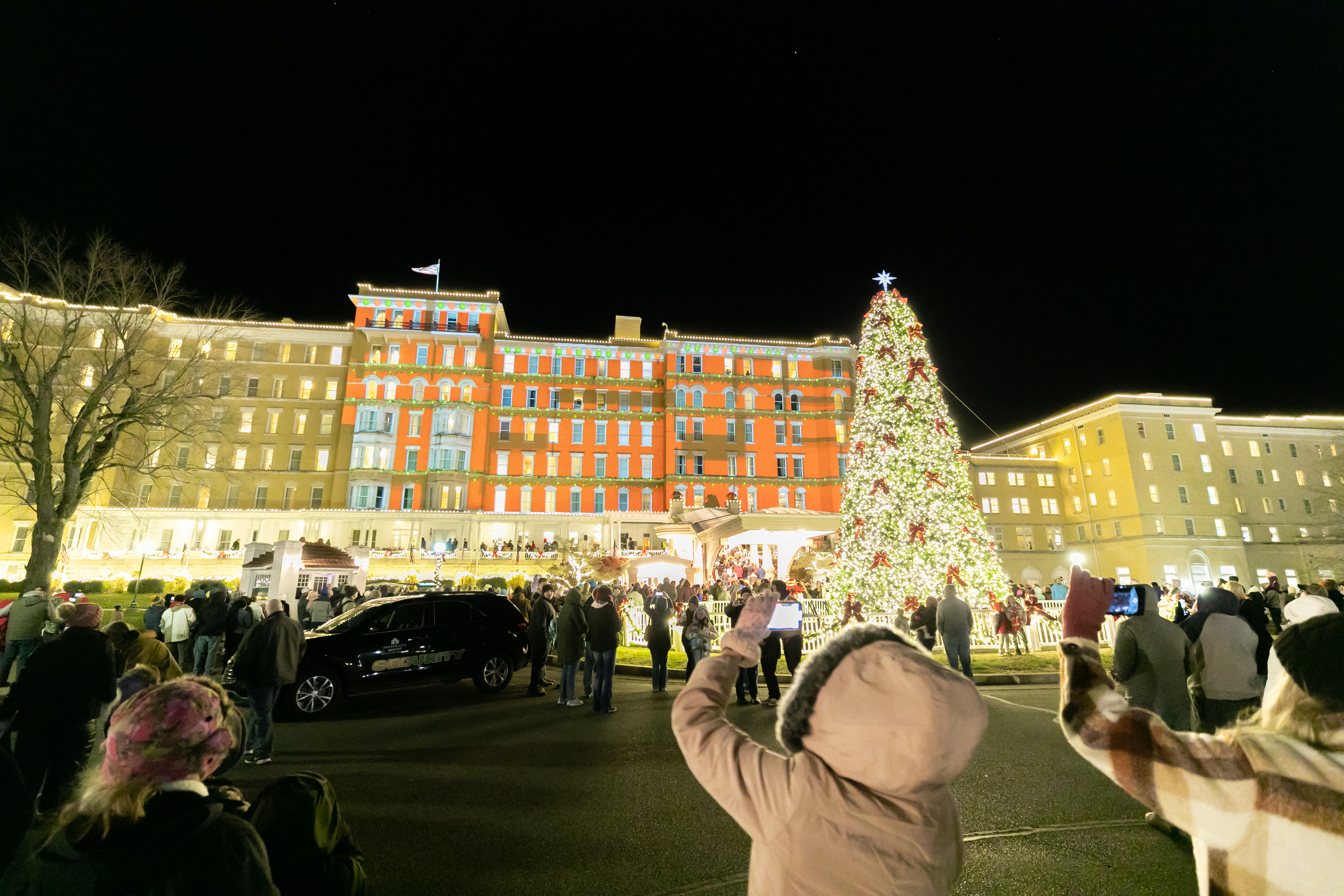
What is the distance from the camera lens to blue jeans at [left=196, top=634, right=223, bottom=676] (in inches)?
459

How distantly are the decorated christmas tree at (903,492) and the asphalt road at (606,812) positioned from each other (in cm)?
687

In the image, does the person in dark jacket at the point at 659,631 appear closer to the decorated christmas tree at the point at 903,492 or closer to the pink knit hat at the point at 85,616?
the decorated christmas tree at the point at 903,492

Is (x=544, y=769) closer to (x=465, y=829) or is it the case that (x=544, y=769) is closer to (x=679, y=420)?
(x=465, y=829)

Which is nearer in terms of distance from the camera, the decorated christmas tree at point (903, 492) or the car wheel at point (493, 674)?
the car wheel at point (493, 674)

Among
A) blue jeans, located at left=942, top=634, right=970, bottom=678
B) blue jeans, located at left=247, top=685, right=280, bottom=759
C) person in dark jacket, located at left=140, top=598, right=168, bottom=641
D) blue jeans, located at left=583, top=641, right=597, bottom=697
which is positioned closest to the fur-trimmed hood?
blue jeans, located at left=247, top=685, right=280, bottom=759

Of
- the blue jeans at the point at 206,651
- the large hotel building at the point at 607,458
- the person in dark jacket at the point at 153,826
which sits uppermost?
the large hotel building at the point at 607,458

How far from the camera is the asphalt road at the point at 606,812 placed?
168 inches

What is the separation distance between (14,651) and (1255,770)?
14617mm

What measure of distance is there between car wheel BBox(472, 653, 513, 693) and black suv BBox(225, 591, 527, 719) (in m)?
0.01

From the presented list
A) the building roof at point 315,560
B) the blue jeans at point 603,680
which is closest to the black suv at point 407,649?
the blue jeans at point 603,680

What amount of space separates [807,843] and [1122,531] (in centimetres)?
6661

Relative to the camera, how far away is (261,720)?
7.07m

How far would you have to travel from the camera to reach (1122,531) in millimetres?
54875

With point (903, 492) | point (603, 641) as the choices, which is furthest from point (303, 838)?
point (903, 492)
